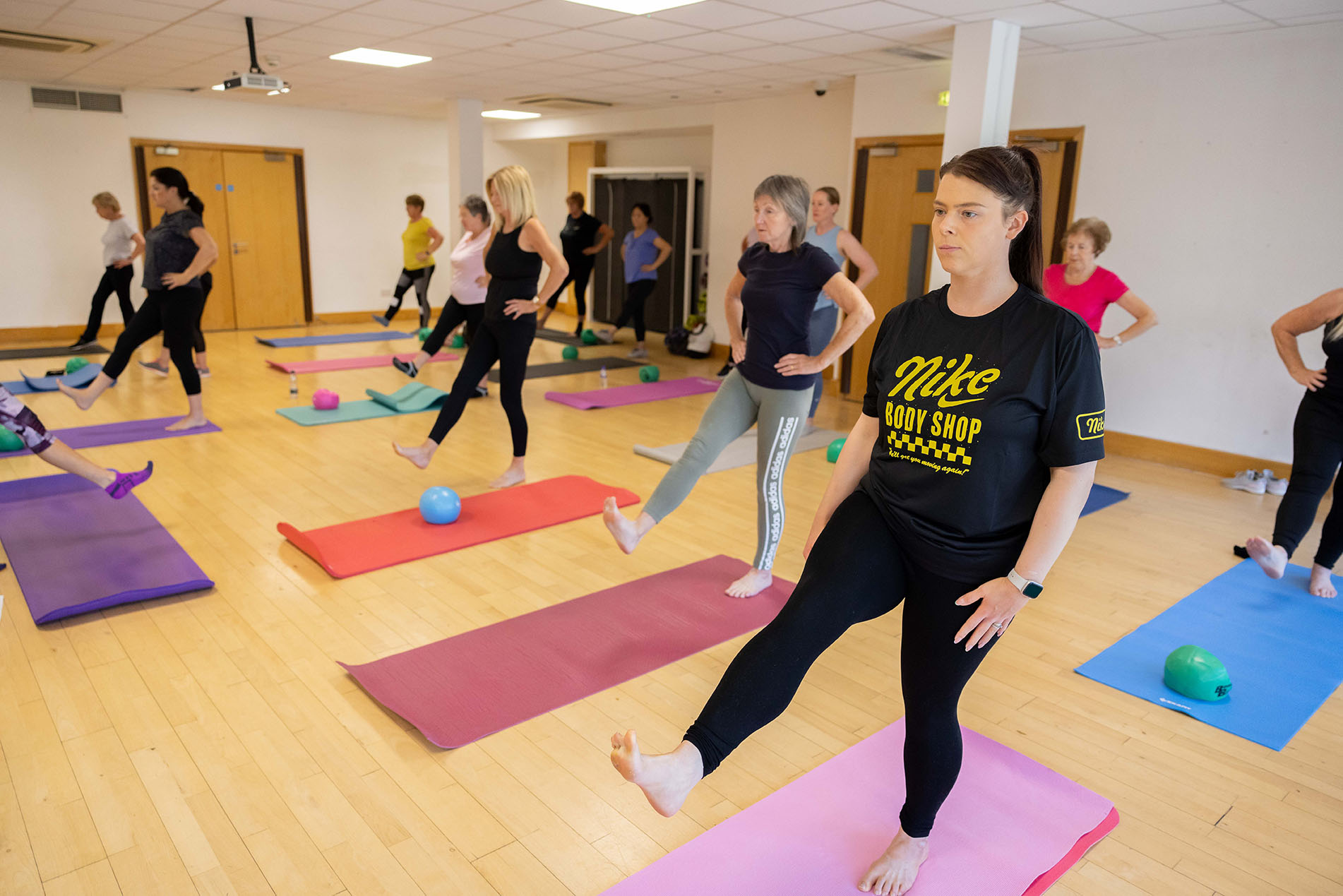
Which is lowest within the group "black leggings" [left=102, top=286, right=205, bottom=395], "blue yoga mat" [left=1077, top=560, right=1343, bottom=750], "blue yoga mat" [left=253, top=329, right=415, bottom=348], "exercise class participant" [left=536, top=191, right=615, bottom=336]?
"blue yoga mat" [left=1077, top=560, right=1343, bottom=750]

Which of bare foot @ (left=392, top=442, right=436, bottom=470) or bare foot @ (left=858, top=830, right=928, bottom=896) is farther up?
bare foot @ (left=392, top=442, right=436, bottom=470)

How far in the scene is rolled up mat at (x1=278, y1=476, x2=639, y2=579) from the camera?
351 centimetres

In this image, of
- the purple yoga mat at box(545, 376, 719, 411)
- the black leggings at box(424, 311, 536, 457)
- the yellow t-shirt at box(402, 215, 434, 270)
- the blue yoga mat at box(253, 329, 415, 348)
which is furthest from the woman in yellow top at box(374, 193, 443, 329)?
the black leggings at box(424, 311, 536, 457)

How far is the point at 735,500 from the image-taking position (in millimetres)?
4488

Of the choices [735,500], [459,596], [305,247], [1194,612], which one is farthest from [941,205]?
[305,247]

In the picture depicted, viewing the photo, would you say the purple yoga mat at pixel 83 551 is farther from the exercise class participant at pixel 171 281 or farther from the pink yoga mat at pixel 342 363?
the pink yoga mat at pixel 342 363

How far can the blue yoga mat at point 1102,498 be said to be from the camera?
15.1ft

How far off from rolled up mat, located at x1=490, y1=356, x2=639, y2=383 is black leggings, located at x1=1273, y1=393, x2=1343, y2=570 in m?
5.39

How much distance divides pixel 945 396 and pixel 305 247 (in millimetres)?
10378

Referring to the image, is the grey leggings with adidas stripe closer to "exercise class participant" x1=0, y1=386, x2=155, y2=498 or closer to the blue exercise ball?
the blue exercise ball

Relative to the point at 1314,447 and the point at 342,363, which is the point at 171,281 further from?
the point at 1314,447

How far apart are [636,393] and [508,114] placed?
5.06 meters

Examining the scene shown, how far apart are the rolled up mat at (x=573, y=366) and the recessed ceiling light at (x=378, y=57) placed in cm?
256

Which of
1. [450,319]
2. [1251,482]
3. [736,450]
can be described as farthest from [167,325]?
[1251,482]
